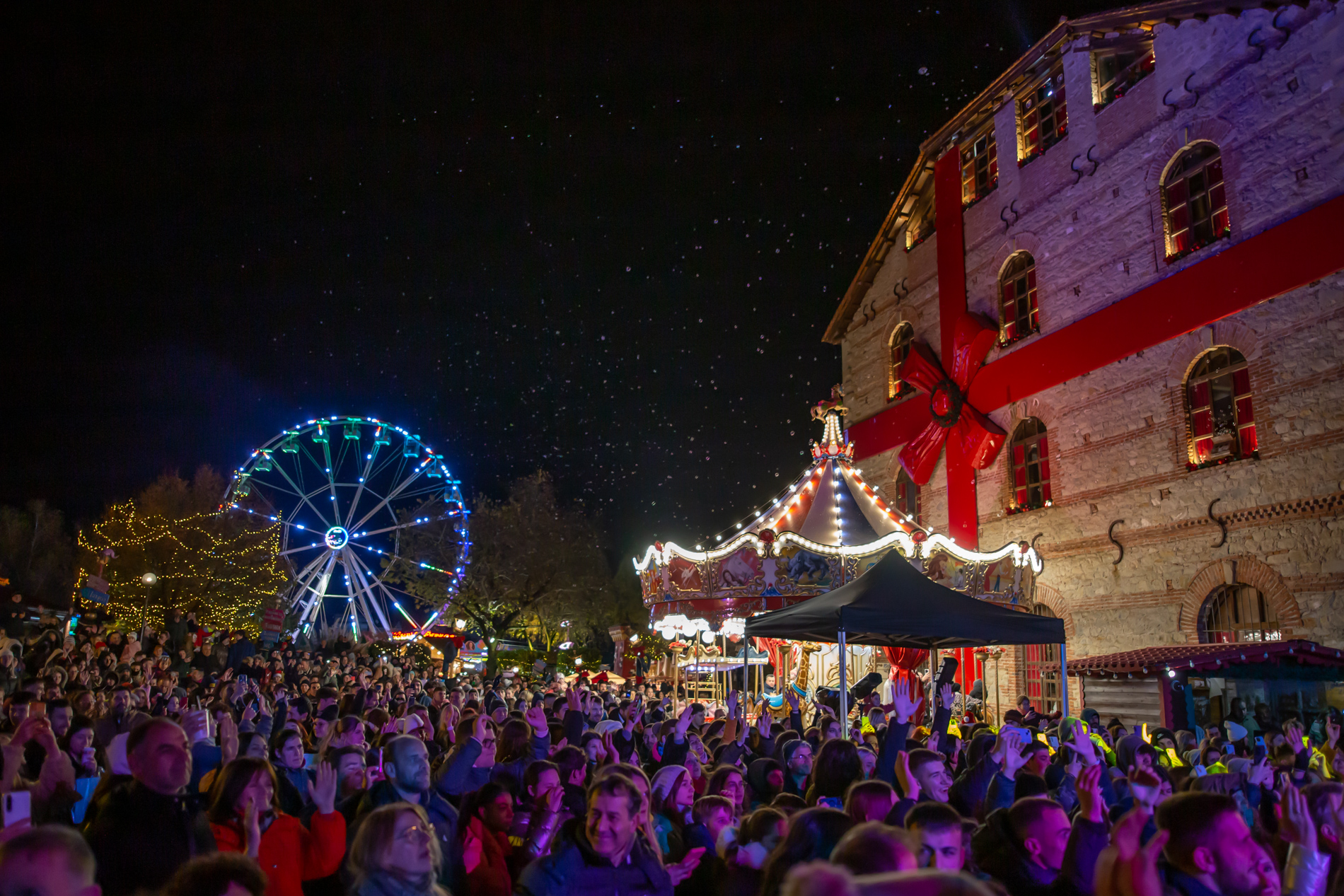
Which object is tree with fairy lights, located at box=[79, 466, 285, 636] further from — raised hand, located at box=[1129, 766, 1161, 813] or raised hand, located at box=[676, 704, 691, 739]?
raised hand, located at box=[1129, 766, 1161, 813]

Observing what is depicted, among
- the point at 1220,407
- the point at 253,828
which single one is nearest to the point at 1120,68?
the point at 1220,407

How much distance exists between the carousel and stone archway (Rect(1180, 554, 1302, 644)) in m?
2.45

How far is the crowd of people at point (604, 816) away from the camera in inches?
113

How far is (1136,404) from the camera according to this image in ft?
54.6

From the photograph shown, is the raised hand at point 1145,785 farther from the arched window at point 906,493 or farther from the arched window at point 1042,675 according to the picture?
the arched window at point 906,493

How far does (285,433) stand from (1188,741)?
24.8 metres

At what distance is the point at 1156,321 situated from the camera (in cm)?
1631

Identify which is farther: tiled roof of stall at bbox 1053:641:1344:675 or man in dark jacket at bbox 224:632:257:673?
man in dark jacket at bbox 224:632:257:673

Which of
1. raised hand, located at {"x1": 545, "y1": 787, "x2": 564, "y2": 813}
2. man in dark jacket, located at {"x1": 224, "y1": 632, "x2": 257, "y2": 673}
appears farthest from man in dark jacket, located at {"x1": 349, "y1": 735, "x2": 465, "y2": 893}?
man in dark jacket, located at {"x1": 224, "y1": 632, "x2": 257, "y2": 673}

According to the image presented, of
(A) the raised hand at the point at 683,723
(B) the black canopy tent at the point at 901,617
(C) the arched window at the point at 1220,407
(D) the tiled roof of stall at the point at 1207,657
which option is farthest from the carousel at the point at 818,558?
(A) the raised hand at the point at 683,723

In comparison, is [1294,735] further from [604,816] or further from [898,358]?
[898,358]

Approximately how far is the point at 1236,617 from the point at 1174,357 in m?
4.39

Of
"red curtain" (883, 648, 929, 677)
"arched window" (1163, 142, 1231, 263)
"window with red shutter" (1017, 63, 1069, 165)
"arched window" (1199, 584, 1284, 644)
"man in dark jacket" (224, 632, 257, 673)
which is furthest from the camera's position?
"window with red shutter" (1017, 63, 1069, 165)

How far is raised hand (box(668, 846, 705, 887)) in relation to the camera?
425cm
